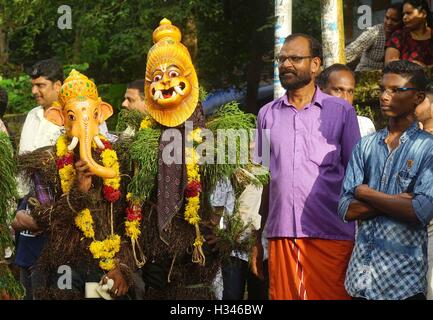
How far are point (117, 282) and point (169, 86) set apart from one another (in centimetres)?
124

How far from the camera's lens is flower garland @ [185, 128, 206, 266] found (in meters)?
6.39

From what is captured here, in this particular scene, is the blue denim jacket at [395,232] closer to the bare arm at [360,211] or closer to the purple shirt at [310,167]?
the bare arm at [360,211]

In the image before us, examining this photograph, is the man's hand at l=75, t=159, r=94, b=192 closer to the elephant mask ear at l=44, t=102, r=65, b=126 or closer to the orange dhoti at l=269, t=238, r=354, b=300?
the elephant mask ear at l=44, t=102, r=65, b=126

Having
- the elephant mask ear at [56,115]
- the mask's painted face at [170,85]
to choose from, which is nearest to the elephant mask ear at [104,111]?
the elephant mask ear at [56,115]

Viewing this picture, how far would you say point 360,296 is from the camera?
5.98 metres

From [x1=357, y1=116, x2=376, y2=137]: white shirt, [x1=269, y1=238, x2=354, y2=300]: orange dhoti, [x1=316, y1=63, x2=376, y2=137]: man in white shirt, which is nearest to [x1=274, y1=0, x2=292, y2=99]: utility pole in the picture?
[x1=316, y1=63, x2=376, y2=137]: man in white shirt

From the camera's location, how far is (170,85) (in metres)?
6.50

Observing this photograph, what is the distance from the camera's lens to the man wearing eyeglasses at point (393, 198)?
5848 mm

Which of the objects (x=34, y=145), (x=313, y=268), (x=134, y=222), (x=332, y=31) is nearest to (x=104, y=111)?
(x=134, y=222)

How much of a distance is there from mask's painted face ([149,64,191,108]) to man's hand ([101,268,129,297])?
106cm

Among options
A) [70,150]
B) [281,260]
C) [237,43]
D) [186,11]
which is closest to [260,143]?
[281,260]

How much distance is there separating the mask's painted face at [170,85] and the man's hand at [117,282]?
96cm

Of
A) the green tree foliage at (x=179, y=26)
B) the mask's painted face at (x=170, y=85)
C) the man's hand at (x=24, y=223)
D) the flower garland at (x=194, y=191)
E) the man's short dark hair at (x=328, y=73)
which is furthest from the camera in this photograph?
the green tree foliage at (x=179, y=26)

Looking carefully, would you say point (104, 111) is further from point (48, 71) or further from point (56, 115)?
point (48, 71)
